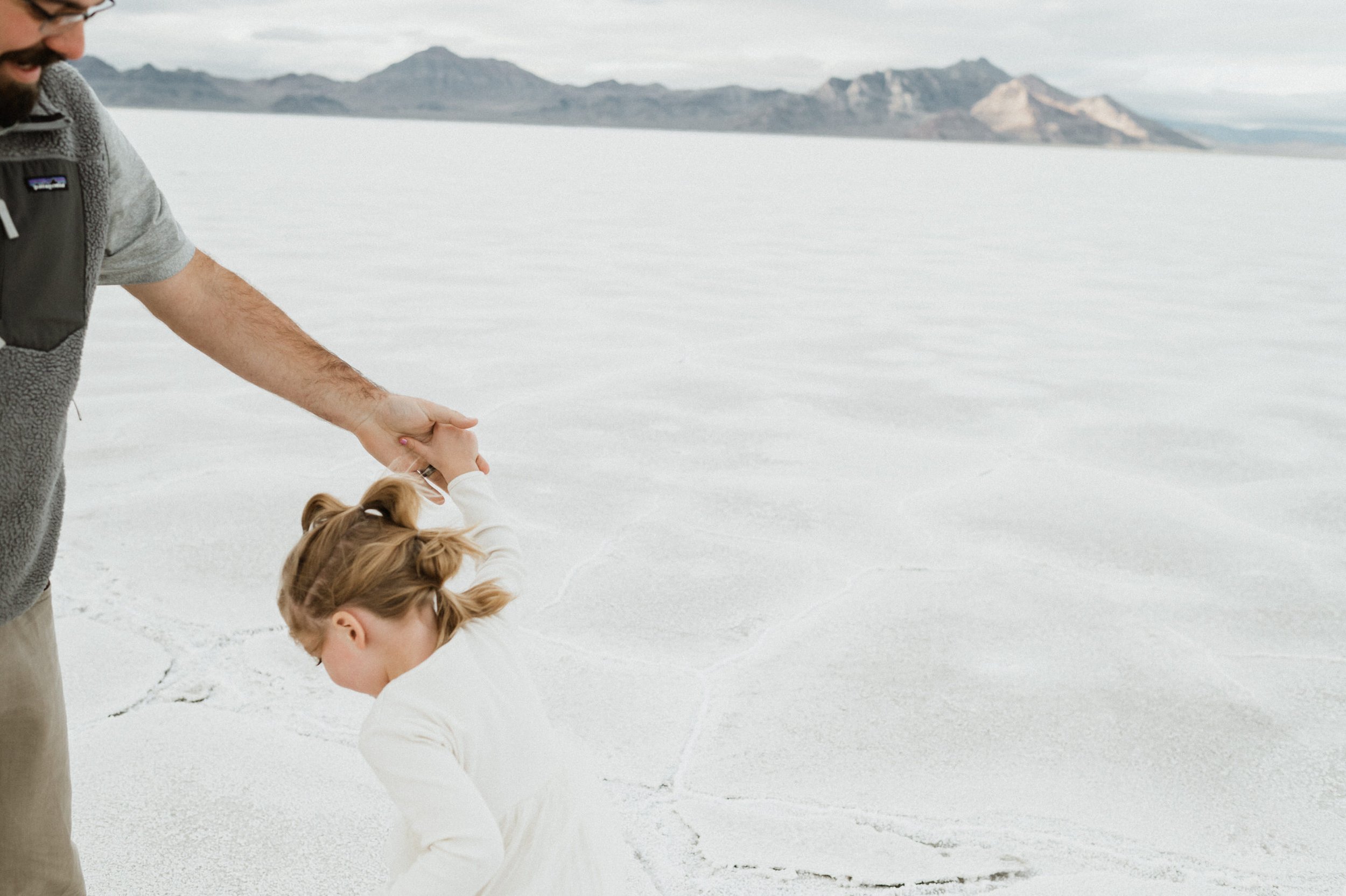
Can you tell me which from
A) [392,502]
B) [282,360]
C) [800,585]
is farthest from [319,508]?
[800,585]

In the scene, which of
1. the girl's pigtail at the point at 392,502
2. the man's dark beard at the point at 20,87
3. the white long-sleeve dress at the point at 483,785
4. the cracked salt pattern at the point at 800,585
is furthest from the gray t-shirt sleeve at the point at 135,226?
the cracked salt pattern at the point at 800,585

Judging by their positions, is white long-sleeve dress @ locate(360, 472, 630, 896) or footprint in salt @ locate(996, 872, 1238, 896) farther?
footprint in salt @ locate(996, 872, 1238, 896)

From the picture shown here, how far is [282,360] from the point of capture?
1446 mm

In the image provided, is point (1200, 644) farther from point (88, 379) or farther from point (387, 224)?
point (387, 224)

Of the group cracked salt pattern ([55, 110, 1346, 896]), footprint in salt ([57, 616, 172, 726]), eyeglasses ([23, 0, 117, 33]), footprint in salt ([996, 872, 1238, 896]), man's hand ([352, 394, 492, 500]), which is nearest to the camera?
eyeglasses ([23, 0, 117, 33])

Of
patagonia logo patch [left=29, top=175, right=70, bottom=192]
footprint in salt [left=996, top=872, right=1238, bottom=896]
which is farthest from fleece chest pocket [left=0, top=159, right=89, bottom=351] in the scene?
footprint in salt [left=996, top=872, right=1238, bottom=896]

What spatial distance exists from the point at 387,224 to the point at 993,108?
7548 inches

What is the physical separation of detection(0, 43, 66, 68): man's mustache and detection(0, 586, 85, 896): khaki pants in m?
0.53

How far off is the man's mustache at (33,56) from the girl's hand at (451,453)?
1.83ft

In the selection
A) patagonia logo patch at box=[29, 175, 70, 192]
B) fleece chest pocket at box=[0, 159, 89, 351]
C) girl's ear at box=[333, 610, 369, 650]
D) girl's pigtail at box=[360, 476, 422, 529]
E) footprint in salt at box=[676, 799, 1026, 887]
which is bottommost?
footprint in salt at box=[676, 799, 1026, 887]

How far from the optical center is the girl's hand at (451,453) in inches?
54.0

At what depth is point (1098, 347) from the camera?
5723mm

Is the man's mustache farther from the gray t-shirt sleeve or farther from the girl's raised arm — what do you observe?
the girl's raised arm

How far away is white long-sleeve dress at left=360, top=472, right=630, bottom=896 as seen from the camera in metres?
0.96
